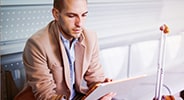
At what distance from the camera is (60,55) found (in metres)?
0.99

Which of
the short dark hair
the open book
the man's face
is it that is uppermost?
the short dark hair

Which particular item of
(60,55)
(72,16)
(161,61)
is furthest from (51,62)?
(161,61)

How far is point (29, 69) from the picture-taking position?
96 centimetres

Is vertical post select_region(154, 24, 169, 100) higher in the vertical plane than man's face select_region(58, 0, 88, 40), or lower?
lower

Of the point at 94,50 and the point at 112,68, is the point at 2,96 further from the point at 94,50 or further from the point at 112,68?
the point at 112,68

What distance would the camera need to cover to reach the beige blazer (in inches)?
37.2

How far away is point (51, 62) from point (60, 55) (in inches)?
1.6

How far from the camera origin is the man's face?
907 millimetres

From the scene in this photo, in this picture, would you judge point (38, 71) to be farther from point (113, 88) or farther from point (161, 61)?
point (161, 61)

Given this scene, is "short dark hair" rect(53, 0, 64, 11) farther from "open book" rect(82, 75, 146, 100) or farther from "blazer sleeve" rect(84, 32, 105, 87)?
"open book" rect(82, 75, 146, 100)

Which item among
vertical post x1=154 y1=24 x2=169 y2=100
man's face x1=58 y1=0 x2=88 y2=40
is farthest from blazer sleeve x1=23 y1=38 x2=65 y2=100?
vertical post x1=154 y1=24 x2=169 y2=100

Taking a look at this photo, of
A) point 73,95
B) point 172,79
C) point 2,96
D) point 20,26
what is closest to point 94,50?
point 73,95

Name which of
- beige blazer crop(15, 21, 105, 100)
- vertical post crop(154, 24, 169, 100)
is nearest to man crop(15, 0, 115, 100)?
beige blazer crop(15, 21, 105, 100)

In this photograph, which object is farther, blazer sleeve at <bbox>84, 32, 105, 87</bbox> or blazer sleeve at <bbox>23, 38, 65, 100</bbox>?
blazer sleeve at <bbox>84, 32, 105, 87</bbox>
